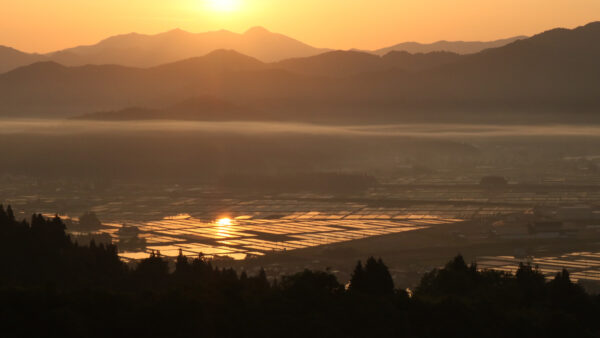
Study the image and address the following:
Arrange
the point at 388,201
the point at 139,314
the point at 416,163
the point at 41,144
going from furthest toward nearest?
the point at 41,144 → the point at 416,163 → the point at 388,201 → the point at 139,314

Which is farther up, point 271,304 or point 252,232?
point 252,232

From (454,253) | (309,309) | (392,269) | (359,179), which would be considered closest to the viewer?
(309,309)

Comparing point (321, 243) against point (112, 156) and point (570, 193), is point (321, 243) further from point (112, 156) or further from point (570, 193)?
point (112, 156)

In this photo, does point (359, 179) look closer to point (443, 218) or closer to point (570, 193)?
point (570, 193)

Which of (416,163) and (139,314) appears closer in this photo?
(139,314)

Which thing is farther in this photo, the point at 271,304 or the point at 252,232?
the point at 252,232

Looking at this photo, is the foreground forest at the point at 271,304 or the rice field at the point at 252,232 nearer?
the foreground forest at the point at 271,304

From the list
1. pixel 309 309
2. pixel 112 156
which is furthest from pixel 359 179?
pixel 309 309
